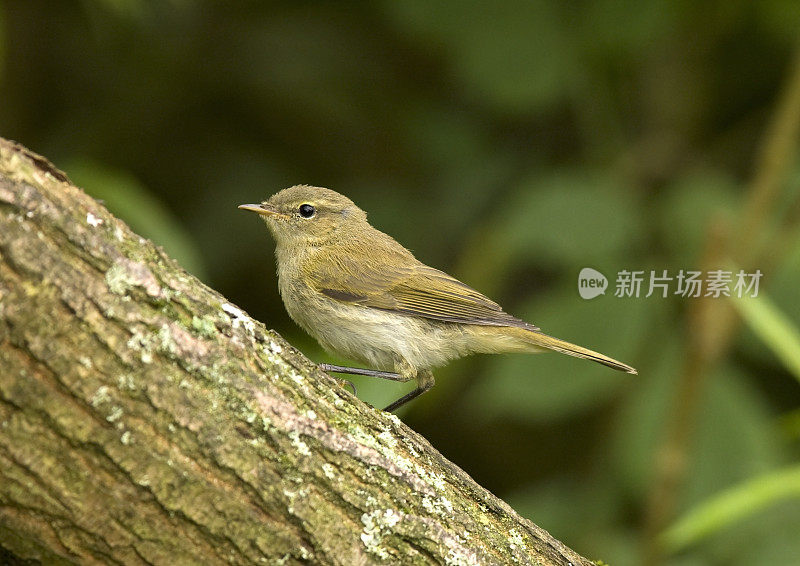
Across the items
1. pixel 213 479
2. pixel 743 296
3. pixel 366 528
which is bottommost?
pixel 213 479

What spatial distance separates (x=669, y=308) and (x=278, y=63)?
2.89m

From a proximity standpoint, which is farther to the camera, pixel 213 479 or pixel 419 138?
pixel 419 138

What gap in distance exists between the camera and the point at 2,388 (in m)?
1.78

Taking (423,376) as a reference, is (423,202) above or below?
above

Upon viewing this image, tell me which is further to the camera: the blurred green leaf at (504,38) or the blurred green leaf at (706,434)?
the blurred green leaf at (504,38)

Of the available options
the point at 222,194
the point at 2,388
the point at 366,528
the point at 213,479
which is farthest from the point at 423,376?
the point at 222,194

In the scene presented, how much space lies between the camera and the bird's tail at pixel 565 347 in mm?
3559

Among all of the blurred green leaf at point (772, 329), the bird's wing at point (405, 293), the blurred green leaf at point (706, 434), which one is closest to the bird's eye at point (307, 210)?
the bird's wing at point (405, 293)

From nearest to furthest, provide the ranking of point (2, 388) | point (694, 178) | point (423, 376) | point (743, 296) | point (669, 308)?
point (2, 388) < point (743, 296) < point (423, 376) < point (669, 308) < point (694, 178)

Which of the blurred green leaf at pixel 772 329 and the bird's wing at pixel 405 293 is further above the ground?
the blurred green leaf at pixel 772 329

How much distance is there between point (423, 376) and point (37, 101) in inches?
132

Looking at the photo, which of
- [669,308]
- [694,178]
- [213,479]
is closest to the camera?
[213,479]

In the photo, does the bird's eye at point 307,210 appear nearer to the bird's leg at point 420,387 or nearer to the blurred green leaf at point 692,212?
the bird's leg at point 420,387

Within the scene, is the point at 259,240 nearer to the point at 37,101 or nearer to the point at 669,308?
the point at 37,101
